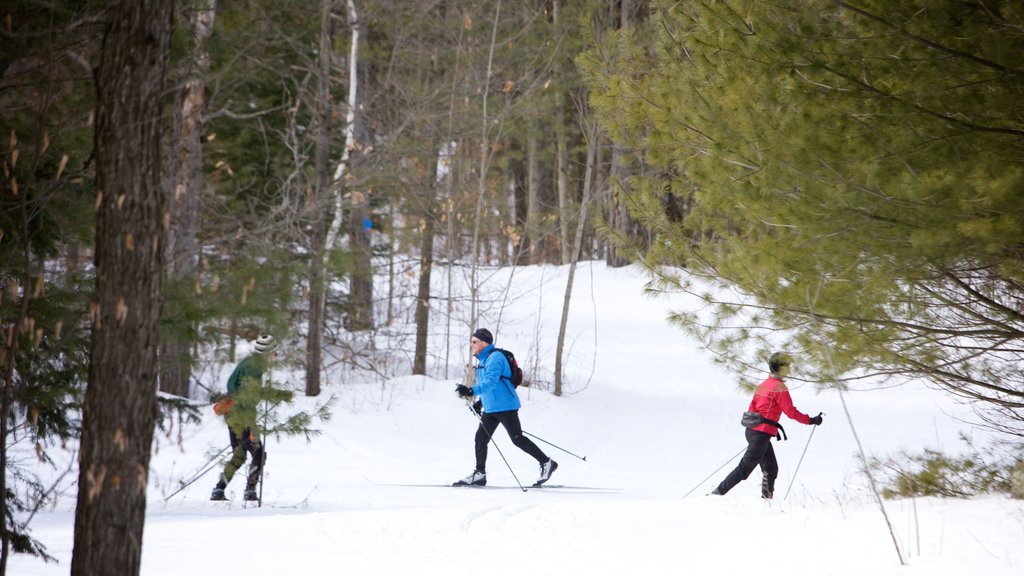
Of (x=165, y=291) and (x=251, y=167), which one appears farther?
(x=251, y=167)

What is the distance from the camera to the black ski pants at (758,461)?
8852mm

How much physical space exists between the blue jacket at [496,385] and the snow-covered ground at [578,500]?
3.27ft

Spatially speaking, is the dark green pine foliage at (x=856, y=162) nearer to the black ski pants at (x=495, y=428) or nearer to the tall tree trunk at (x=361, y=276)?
the black ski pants at (x=495, y=428)

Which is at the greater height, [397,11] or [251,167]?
[397,11]

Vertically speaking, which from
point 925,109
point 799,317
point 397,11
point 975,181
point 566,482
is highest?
point 397,11

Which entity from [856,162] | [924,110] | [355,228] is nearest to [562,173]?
[355,228]

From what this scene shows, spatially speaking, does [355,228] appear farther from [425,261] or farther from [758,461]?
[758,461]

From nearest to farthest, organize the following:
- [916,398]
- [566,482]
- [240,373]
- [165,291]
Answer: [165,291]
[240,373]
[566,482]
[916,398]

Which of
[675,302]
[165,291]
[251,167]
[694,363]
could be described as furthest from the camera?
[675,302]

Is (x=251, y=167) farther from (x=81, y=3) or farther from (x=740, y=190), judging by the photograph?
(x=740, y=190)

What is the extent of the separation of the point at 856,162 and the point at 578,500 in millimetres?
5057

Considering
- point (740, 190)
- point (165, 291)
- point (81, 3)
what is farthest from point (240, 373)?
point (740, 190)

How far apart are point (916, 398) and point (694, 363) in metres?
5.03

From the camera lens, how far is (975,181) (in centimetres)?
491
